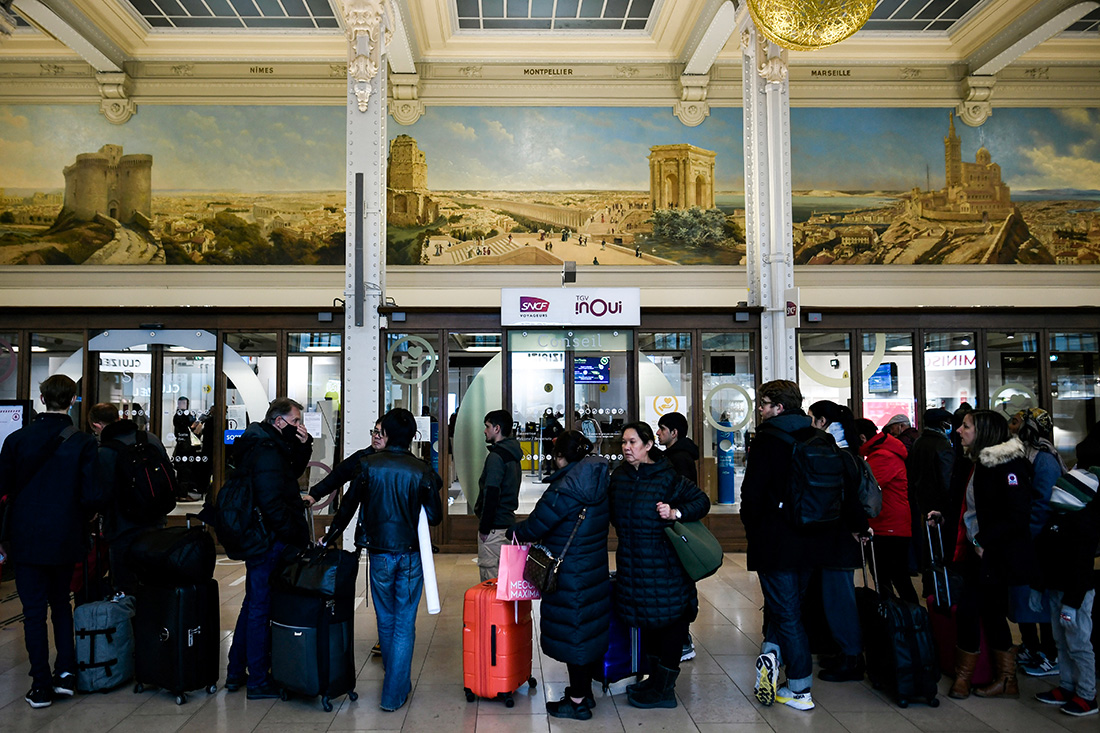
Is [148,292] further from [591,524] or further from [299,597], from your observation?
[591,524]

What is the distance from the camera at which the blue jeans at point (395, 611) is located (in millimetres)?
4457

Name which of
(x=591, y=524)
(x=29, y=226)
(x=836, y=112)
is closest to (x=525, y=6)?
(x=836, y=112)

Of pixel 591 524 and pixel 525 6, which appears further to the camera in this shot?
pixel 525 6

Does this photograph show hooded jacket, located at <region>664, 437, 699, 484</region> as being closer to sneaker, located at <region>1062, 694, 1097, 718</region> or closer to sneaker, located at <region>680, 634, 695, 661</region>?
sneaker, located at <region>680, 634, 695, 661</region>

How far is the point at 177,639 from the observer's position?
4531 mm

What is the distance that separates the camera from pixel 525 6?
37.8 ft

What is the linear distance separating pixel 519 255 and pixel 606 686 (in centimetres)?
882

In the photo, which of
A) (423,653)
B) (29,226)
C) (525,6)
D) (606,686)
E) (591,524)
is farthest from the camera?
(29,226)

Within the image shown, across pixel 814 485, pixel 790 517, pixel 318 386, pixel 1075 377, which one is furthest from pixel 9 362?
pixel 1075 377

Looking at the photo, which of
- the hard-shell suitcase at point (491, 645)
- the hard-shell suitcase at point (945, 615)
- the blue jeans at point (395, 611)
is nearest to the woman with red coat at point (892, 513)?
the hard-shell suitcase at point (945, 615)

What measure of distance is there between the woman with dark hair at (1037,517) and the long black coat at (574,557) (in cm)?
256

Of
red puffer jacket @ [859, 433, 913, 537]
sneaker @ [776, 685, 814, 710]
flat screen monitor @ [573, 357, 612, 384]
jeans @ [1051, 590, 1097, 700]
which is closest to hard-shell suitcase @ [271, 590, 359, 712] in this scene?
sneaker @ [776, 685, 814, 710]

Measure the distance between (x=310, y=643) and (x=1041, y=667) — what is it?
193 inches

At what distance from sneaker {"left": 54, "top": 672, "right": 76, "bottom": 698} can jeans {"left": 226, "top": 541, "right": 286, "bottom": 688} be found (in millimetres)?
947
